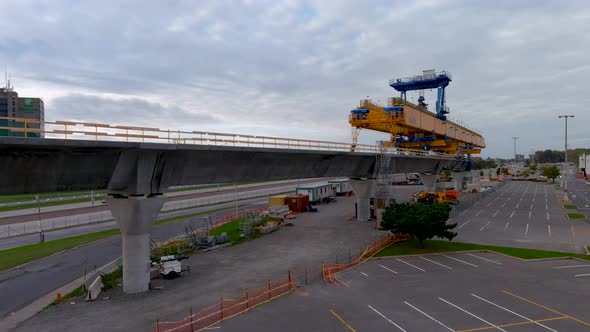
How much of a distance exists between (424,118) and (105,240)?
47.8 meters

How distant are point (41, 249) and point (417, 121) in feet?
163

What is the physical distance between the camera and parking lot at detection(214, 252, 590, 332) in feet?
50.3

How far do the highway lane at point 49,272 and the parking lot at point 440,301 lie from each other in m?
14.5

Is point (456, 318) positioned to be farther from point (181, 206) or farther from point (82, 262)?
point (181, 206)

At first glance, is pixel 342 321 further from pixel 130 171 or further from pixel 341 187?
pixel 341 187

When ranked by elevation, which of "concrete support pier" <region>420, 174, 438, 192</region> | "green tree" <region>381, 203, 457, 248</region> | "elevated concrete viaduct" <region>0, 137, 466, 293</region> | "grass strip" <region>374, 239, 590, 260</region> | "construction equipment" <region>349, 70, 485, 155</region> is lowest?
"grass strip" <region>374, 239, 590, 260</region>

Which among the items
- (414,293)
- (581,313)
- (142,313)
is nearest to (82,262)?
(142,313)

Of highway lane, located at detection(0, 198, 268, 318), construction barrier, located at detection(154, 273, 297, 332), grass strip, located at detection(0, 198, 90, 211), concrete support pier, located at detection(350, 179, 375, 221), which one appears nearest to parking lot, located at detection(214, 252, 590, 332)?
construction barrier, located at detection(154, 273, 297, 332)

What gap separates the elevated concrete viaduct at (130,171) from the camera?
16.7 meters

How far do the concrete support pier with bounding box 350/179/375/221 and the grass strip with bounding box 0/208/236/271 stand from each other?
29950mm

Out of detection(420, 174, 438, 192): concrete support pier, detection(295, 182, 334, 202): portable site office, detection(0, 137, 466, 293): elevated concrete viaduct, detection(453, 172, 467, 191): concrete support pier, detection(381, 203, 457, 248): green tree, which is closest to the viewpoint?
detection(0, 137, 466, 293): elevated concrete viaduct

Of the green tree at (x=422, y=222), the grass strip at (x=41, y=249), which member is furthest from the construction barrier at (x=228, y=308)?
the grass strip at (x=41, y=249)

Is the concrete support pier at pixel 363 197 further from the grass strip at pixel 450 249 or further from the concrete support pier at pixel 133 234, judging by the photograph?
the concrete support pier at pixel 133 234

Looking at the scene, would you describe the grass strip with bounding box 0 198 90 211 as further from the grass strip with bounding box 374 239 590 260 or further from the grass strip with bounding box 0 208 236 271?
the grass strip with bounding box 374 239 590 260
